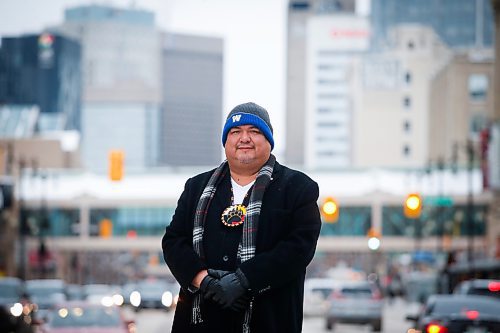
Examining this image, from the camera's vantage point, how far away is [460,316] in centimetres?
2206

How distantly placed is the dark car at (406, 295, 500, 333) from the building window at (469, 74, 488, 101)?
99873 millimetres

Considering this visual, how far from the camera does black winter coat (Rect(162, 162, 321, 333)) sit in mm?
6867

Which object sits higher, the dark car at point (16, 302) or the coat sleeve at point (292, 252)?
the coat sleeve at point (292, 252)

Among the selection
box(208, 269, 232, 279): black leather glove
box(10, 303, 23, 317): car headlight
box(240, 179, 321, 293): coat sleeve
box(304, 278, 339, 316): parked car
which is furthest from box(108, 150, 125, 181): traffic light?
box(208, 269, 232, 279): black leather glove

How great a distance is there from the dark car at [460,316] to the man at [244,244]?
49.7 ft

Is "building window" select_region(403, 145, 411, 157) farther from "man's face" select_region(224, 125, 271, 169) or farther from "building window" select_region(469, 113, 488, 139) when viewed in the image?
"man's face" select_region(224, 125, 271, 169)

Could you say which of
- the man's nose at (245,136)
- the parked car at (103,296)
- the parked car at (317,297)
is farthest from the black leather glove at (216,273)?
the parked car at (317,297)

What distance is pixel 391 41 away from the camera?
188125mm

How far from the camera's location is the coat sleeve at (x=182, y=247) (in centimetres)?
691

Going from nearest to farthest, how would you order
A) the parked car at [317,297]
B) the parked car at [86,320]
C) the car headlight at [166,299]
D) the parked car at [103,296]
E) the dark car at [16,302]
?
the parked car at [86,320] → the dark car at [16,302] → the parked car at [103,296] → the car headlight at [166,299] → the parked car at [317,297]

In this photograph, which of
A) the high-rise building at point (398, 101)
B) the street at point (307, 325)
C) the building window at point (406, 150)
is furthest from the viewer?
the building window at point (406, 150)

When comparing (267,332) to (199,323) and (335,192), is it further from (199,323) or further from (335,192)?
(335,192)

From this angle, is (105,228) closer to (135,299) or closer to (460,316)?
(135,299)

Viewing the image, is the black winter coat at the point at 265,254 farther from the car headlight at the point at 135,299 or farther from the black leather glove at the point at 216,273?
the car headlight at the point at 135,299
